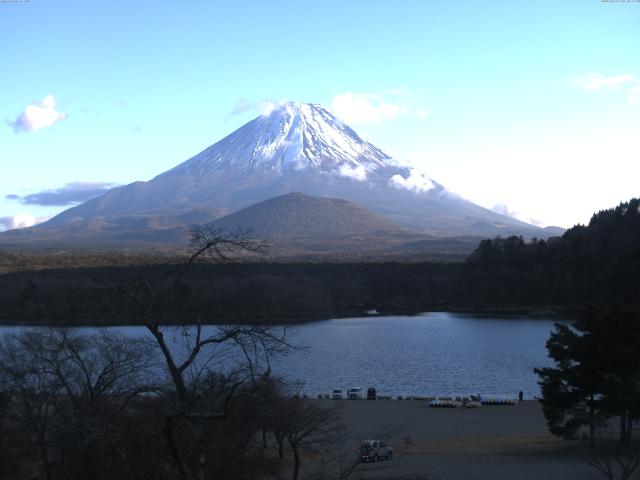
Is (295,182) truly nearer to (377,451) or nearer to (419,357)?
(419,357)

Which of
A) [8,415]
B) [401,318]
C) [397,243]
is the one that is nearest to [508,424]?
[8,415]

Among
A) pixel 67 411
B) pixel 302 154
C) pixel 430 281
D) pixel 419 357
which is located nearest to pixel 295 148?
pixel 302 154

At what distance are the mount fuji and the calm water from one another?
89.9 m

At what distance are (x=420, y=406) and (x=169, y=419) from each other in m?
16.9

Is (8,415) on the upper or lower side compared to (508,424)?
upper

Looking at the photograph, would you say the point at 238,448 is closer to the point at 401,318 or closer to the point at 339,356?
the point at 339,356

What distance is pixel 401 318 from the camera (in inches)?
1964

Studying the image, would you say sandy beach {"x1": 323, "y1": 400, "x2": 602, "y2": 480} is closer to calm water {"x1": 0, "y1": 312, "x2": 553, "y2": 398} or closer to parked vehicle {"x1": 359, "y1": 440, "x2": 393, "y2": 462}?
parked vehicle {"x1": 359, "y1": 440, "x2": 393, "y2": 462}

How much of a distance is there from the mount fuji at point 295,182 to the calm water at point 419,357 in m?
89.9

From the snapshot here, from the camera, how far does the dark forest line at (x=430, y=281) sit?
45469 mm

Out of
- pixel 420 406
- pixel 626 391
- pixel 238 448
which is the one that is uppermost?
pixel 238 448

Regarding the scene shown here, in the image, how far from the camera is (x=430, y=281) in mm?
59438

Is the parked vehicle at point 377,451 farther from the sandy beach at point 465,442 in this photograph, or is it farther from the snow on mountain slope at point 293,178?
the snow on mountain slope at point 293,178

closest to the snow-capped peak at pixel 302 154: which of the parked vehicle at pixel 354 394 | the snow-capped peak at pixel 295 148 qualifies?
the snow-capped peak at pixel 295 148
